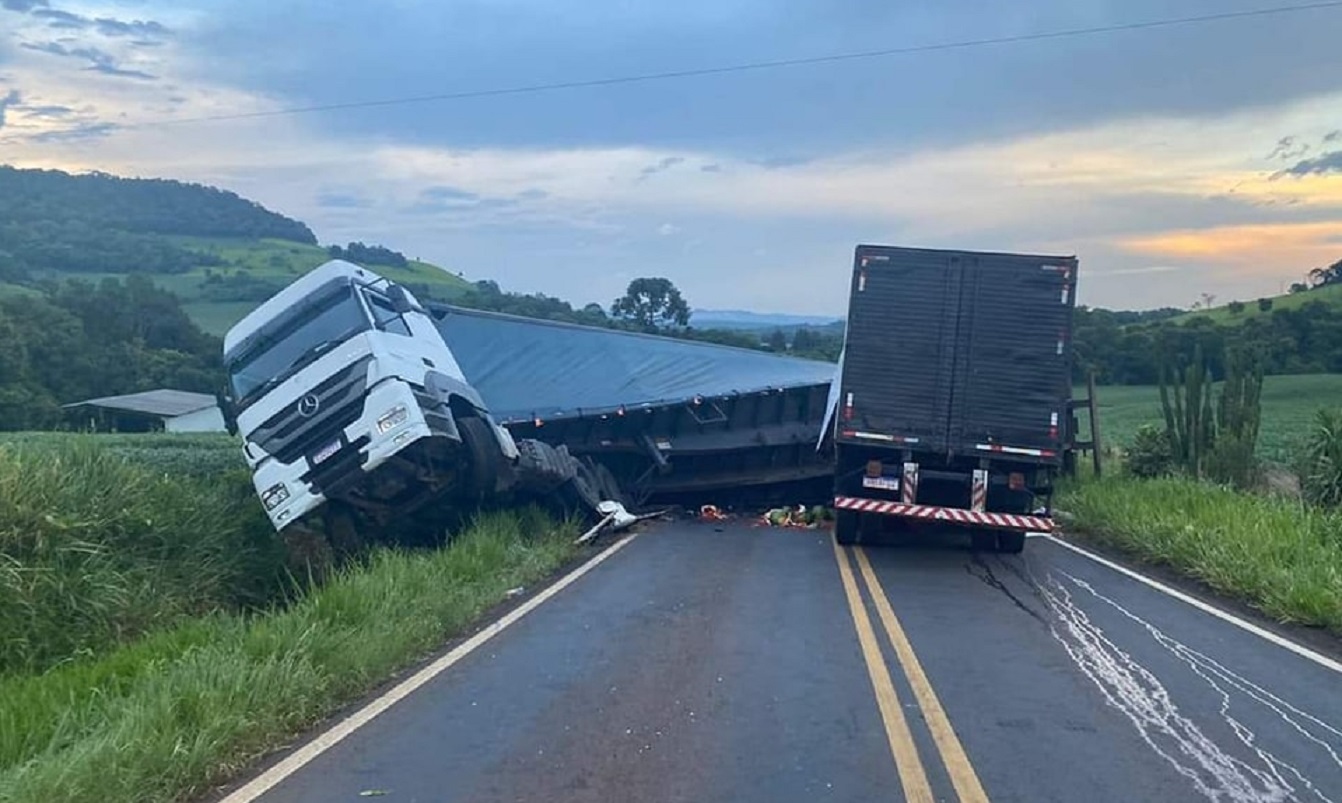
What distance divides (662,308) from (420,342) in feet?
125

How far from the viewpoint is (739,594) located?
493 inches

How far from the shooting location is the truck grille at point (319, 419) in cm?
1421

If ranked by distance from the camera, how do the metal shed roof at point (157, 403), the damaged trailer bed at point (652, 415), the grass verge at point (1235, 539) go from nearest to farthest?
the grass verge at point (1235, 539) → the damaged trailer bed at point (652, 415) → the metal shed roof at point (157, 403)

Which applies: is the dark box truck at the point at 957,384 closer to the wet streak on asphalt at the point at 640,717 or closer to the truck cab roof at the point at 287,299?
the wet streak on asphalt at the point at 640,717

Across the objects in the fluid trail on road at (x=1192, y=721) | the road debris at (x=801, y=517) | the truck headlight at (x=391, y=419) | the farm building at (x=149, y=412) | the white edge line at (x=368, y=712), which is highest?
the truck headlight at (x=391, y=419)

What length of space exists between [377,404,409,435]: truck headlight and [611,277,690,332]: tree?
3961 cm

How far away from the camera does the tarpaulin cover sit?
69.7 ft

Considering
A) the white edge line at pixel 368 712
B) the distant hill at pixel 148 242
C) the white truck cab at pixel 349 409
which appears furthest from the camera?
the distant hill at pixel 148 242

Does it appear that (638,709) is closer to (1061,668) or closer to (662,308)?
(1061,668)

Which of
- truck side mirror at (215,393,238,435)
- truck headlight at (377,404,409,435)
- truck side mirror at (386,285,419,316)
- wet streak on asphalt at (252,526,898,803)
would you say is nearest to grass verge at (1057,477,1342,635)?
wet streak on asphalt at (252,526,898,803)

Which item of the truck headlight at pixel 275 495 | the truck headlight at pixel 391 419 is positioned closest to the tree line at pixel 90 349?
the truck headlight at pixel 275 495

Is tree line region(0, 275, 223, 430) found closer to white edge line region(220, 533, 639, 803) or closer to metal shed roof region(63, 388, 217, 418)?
metal shed roof region(63, 388, 217, 418)

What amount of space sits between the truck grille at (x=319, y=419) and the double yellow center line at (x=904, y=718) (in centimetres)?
572

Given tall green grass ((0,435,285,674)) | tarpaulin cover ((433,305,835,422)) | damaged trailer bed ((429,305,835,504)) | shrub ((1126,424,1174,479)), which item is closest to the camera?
tall green grass ((0,435,285,674))
